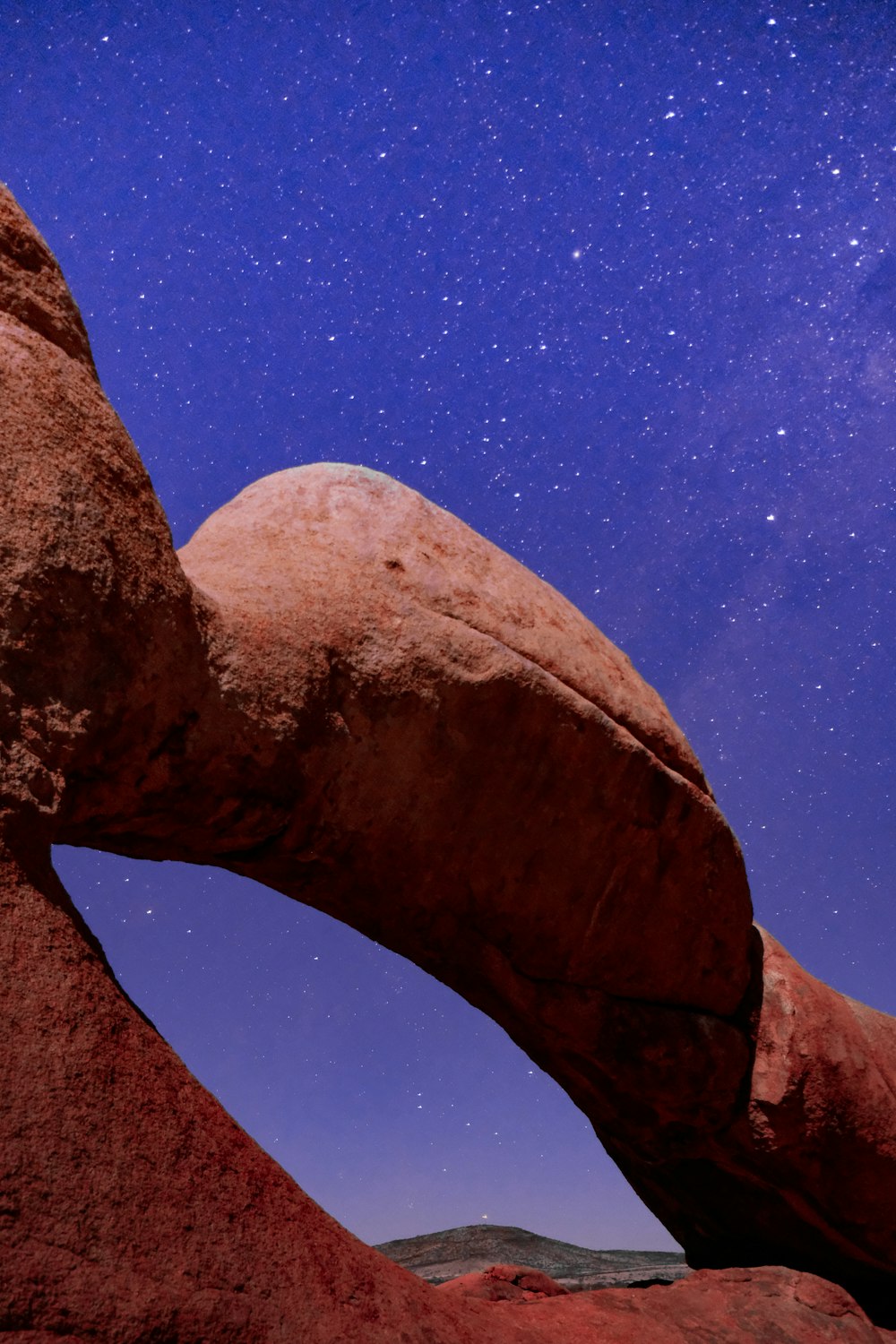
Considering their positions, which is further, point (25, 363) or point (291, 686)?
point (291, 686)

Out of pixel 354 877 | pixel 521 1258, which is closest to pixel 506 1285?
pixel 354 877

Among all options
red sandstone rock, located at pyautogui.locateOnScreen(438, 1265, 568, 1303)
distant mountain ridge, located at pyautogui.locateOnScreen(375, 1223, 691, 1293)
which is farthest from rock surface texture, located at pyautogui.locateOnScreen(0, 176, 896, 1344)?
distant mountain ridge, located at pyautogui.locateOnScreen(375, 1223, 691, 1293)

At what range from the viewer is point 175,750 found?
2.35 m

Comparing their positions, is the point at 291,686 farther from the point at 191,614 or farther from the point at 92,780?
the point at 92,780

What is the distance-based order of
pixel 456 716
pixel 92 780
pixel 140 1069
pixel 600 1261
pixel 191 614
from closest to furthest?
pixel 140 1069 → pixel 92 780 → pixel 191 614 → pixel 456 716 → pixel 600 1261

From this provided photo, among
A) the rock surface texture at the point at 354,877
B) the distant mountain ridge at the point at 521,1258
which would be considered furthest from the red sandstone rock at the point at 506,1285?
the distant mountain ridge at the point at 521,1258

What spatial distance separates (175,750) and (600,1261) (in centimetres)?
644

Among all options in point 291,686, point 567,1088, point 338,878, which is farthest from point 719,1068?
point 291,686

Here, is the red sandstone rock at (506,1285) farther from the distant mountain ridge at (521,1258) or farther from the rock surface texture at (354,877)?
the distant mountain ridge at (521,1258)

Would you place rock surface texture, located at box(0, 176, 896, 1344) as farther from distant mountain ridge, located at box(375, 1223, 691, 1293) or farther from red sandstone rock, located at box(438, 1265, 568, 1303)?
distant mountain ridge, located at box(375, 1223, 691, 1293)

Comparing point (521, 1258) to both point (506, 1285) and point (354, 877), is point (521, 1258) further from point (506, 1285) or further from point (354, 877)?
point (354, 877)

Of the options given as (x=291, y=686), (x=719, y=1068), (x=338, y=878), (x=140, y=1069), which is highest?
(x=291, y=686)

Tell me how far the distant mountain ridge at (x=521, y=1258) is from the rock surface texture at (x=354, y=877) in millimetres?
2122

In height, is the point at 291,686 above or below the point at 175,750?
above
